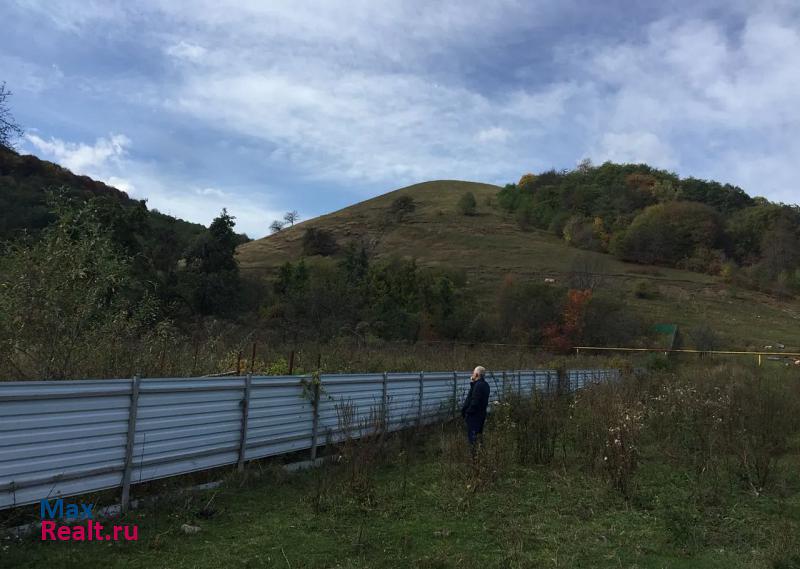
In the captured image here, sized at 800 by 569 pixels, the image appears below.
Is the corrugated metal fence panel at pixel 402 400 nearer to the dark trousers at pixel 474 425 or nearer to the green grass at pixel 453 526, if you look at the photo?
the dark trousers at pixel 474 425

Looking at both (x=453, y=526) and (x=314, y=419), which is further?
(x=314, y=419)

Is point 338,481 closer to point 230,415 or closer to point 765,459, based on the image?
point 230,415

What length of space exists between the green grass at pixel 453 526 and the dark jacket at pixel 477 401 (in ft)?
5.70

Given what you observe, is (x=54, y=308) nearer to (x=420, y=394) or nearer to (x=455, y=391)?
(x=420, y=394)

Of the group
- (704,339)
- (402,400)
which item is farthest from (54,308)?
(704,339)

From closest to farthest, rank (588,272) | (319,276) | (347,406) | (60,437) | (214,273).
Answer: (60,437), (347,406), (214,273), (319,276), (588,272)

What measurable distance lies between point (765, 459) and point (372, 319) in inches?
1187

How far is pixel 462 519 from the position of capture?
5.70 metres

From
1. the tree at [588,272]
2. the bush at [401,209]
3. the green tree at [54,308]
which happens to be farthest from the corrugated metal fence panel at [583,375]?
the bush at [401,209]

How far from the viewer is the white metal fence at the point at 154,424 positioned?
434 centimetres

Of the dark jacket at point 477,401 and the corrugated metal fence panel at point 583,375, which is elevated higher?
the dark jacket at point 477,401

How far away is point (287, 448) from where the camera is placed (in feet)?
23.9

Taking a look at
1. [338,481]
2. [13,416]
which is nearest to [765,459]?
[338,481]

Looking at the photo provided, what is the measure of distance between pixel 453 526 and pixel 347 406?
2.77 meters
